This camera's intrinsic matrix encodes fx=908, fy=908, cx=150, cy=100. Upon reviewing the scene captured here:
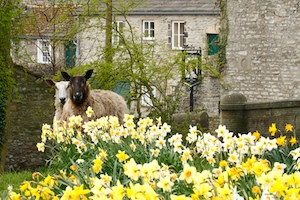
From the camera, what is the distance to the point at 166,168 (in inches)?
262

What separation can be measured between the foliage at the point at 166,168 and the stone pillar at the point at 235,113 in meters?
8.26

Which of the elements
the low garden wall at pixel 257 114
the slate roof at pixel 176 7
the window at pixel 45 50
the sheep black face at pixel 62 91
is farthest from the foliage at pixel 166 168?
the slate roof at pixel 176 7

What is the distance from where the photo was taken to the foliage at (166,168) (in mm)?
5754

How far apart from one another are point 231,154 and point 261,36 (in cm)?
1877

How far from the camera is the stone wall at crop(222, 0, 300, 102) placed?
85.2 feet

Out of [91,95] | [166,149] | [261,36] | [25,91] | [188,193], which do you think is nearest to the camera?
[188,193]

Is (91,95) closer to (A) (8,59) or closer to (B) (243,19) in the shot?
(A) (8,59)

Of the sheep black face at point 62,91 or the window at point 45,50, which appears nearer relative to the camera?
the sheep black face at point 62,91

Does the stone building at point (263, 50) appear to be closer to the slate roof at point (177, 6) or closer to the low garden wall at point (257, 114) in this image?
the low garden wall at point (257, 114)

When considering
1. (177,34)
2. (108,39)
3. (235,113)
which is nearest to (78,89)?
(235,113)

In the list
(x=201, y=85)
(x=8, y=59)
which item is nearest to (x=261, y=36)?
(x=201, y=85)

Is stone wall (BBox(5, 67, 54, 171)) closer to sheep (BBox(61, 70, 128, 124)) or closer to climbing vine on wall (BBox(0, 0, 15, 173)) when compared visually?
climbing vine on wall (BBox(0, 0, 15, 173))

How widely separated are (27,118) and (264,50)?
24.6ft

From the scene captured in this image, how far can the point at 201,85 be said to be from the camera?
3153 cm
